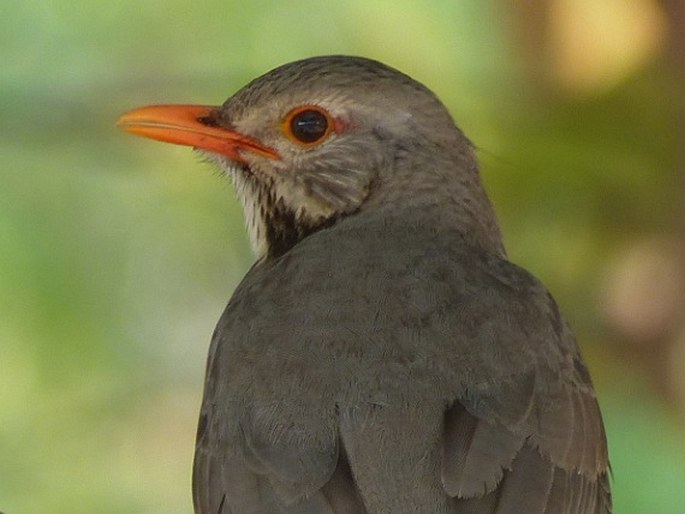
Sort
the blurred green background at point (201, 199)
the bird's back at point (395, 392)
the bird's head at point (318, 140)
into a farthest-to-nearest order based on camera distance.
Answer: the blurred green background at point (201, 199)
the bird's head at point (318, 140)
the bird's back at point (395, 392)

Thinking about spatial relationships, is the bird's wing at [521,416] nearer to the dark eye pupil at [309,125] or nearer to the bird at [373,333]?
the bird at [373,333]

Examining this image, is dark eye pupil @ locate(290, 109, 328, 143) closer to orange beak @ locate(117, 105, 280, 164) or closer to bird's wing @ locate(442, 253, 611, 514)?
orange beak @ locate(117, 105, 280, 164)

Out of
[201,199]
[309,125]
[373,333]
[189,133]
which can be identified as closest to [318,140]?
[309,125]

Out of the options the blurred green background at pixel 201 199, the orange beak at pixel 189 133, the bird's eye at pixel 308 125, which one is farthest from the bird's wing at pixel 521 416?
the blurred green background at pixel 201 199

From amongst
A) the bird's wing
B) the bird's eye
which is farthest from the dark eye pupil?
the bird's wing

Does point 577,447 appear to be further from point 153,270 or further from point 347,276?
point 153,270

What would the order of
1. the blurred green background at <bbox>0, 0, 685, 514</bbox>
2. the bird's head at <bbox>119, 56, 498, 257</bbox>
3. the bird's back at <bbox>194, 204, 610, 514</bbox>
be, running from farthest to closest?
the blurred green background at <bbox>0, 0, 685, 514</bbox> < the bird's head at <bbox>119, 56, 498, 257</bbox> < the bird's back at <bbox>194, 204, 610, 514</bbox>

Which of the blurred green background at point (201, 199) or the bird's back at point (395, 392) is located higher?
the blurred green background at point (201, 199)

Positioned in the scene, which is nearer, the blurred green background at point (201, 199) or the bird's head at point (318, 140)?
the bird's head at point (318, 140)

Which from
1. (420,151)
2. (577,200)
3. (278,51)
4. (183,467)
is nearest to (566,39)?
(577,200)
